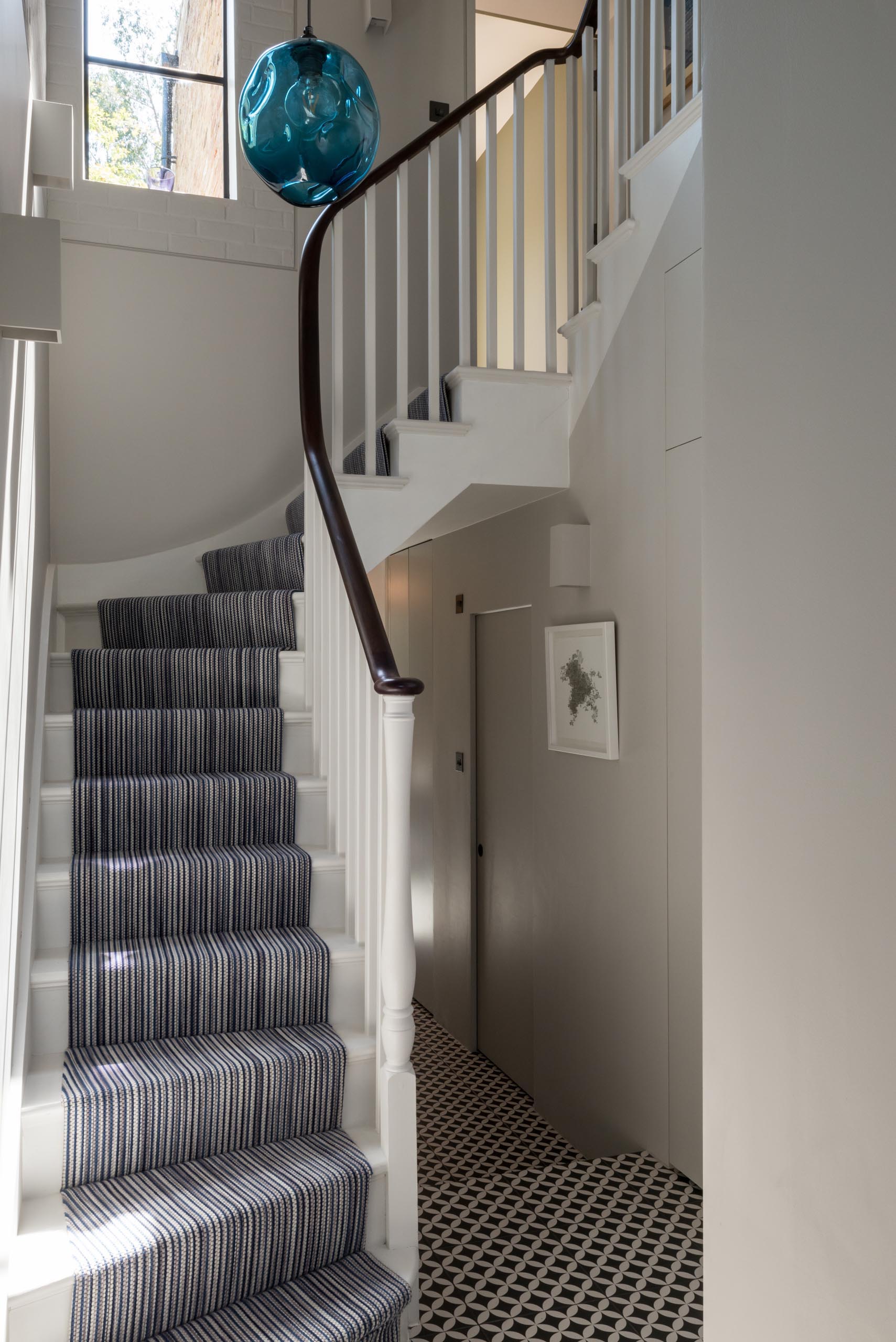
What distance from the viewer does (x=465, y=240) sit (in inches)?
133

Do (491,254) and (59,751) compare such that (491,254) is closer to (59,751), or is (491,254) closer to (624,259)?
(624,259)

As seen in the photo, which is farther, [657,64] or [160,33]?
[160,33]

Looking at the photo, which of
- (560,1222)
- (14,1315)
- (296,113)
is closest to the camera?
(296,113)

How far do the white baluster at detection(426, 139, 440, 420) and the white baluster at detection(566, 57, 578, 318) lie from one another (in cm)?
46

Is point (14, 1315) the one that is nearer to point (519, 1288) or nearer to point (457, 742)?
point (519, 1288)

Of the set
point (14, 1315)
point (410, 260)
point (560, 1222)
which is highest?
point (410, 260)

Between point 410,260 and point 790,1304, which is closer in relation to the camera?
point 790,1304

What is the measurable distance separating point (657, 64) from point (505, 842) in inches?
118

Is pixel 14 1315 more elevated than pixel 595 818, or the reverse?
pixel 595 818

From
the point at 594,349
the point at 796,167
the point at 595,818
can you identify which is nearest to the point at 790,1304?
the point at 796,167

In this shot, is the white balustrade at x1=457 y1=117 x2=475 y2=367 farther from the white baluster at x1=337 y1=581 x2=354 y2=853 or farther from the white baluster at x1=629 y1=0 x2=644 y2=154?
the white baluster at x1=337 y1=581 x2=354 y2=853

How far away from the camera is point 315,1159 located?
2141 mm

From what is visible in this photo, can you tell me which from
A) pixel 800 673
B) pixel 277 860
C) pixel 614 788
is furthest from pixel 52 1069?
pixel 800 673

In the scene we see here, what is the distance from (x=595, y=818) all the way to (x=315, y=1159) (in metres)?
1.61
